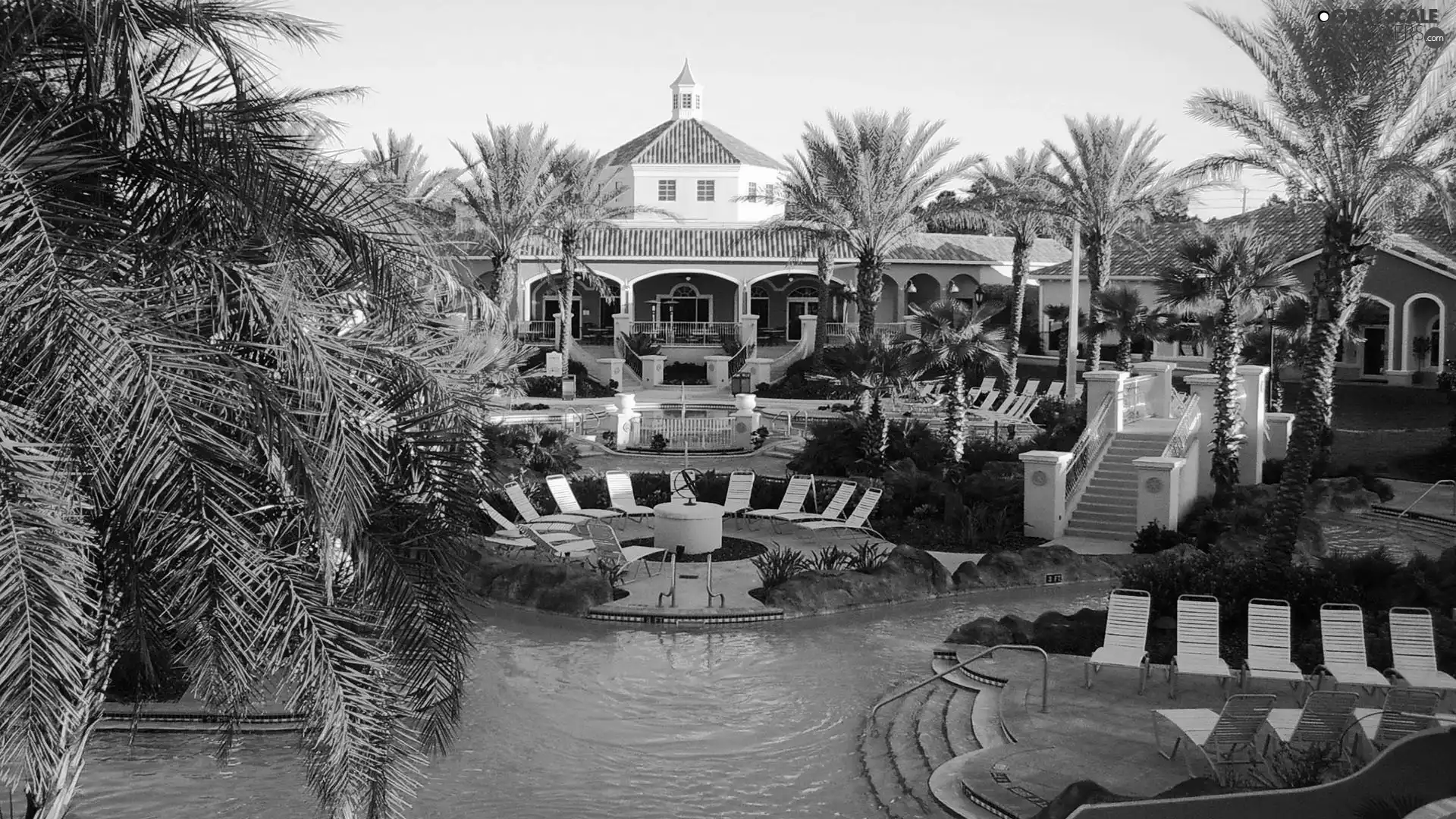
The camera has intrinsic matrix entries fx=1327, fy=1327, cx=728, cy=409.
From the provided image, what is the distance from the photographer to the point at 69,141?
558 centimetres

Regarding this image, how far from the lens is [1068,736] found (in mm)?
9883

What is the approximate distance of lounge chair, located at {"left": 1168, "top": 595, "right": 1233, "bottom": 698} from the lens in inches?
420

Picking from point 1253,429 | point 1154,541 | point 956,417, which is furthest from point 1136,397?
point 1154,541

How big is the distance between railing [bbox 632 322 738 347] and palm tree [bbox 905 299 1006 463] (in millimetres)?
21284

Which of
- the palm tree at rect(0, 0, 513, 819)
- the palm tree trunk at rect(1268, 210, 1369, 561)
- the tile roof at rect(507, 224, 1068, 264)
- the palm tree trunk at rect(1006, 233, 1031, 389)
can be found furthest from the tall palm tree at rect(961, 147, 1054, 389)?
the palm tree at rect(0, 0, 513, 819)

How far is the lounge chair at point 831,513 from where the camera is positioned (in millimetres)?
17719

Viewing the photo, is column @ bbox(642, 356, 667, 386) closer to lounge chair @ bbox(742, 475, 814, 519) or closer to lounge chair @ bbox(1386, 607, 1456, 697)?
lounge chair @ bbox(742, 475, 814, 519)

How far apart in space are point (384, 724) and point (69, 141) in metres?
3.00

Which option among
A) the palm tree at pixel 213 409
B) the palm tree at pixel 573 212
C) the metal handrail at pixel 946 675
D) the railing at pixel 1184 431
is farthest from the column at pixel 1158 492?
the palm tree at pixel 573 212

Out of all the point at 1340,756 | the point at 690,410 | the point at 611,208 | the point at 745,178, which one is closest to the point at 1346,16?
the point at 1340,756

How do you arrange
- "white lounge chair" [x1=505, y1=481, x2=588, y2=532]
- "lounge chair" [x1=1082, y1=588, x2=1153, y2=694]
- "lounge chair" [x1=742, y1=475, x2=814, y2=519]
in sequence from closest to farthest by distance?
"lounge chair" [x1=1082, y1=588, x2=1153, y2=694] < "white lounge chair" [x1=505, y1=481, x2=588, y2=532] < "lounge chair" [x1=742, y1=475, x2=814, y2=519]

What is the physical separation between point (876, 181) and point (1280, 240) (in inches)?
547

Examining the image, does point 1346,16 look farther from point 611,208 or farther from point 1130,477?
point 611,208

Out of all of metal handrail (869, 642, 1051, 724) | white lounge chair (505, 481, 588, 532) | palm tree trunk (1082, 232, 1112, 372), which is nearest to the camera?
metal handrail (869, 642, 1051, 724)
